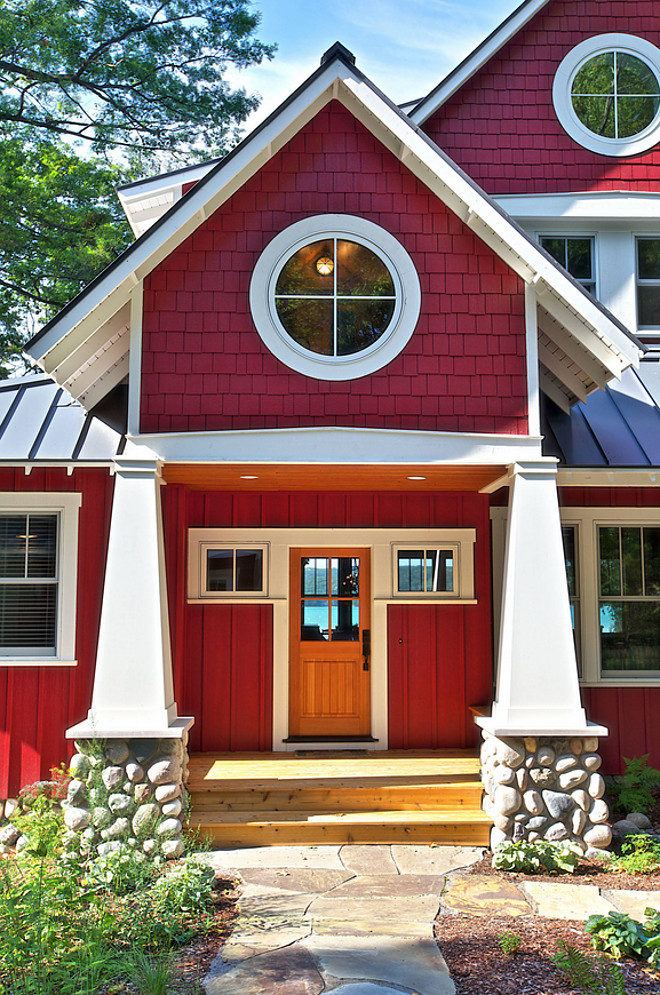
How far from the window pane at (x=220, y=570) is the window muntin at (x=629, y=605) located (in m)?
3.81

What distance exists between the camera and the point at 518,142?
392 inches

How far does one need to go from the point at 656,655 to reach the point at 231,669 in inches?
172

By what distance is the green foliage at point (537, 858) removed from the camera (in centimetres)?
642

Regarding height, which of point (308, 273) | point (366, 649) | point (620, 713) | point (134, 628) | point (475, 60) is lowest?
point (620, 713)

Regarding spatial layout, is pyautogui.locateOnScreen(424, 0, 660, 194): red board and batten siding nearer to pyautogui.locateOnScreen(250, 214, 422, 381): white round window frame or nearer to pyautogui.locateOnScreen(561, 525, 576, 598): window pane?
pyautogui.locateOnScreen(250, 214, 422, 381): white round window frame

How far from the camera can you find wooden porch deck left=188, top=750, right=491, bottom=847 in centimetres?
699

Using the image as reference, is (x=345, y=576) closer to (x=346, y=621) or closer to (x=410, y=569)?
(x=346, y=621)

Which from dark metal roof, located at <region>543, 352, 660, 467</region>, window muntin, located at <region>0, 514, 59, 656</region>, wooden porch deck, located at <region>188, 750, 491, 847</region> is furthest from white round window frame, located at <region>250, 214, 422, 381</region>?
wooden porch deck, located at <region>188, 750, 491, 847</region>

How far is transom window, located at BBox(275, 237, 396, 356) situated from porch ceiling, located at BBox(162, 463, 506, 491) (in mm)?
1027

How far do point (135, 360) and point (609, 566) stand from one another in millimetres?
5167

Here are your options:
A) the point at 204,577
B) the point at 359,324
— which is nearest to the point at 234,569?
the point at 204,577

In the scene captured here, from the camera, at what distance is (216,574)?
900 centimetres

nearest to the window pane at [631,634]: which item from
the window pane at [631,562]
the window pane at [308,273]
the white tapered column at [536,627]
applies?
the window pane at [631,562]

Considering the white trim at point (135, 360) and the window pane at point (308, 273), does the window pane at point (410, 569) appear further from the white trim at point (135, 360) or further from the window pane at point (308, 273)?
the white trim at point (135, 360)
